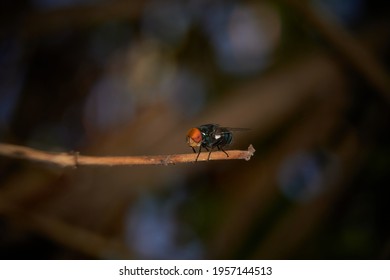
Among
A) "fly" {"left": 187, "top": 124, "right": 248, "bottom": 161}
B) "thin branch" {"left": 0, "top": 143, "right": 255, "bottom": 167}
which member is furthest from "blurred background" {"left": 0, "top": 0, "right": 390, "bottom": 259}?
"thin branch" {"left": 0, "top": 143, "right": 255, "bottom": 167}

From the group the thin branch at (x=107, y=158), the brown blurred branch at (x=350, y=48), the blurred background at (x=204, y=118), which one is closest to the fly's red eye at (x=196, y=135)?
the thin branch at (x=107, y=158)

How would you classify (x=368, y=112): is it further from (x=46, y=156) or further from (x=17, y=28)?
(x=46, y=156)

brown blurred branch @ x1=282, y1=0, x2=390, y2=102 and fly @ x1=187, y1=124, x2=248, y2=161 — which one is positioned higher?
brown blurred branch @ x1=282, y1=0, x2=390, y2=102

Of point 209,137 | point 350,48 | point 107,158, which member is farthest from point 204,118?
point 107,158

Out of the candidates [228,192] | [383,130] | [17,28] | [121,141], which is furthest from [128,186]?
[383,130]

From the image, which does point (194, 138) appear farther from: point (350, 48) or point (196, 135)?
point (350, 48)

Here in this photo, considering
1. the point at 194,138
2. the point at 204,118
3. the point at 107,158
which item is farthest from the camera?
the point at 204,118

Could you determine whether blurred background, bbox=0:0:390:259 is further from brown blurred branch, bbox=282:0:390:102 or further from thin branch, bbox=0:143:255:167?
thin branch, bbox=0:143:255:167
